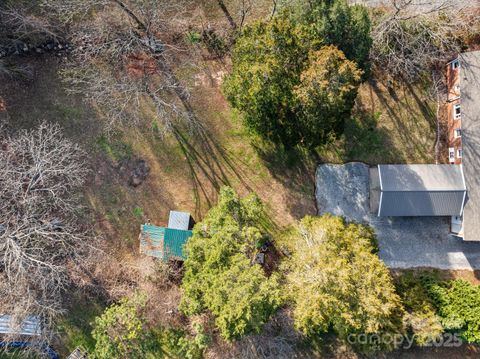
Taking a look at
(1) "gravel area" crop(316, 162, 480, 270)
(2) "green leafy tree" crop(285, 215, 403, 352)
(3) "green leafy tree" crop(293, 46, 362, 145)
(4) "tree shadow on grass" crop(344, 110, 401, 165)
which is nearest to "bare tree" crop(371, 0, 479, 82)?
(4) "tree shadow on grass" crop(344, 110, 401, 165)

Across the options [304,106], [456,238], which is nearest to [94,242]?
[304,106]

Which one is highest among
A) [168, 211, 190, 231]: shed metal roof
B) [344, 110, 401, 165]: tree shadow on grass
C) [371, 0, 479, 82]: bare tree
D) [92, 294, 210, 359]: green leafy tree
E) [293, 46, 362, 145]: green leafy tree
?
[371, 0, 479, 82]: bare tree

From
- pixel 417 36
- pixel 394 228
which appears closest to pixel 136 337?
pixel 394 228

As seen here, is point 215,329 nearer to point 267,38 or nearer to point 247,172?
point 247,172

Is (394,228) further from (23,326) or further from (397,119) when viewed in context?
(23,326)

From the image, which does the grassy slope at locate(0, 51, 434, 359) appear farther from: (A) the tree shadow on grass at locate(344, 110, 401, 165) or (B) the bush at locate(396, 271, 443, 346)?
(B) the bush at locate(396, 271, 443, 346)

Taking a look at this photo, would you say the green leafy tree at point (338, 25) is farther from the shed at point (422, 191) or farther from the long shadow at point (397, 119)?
the shed at point (422, 191)
